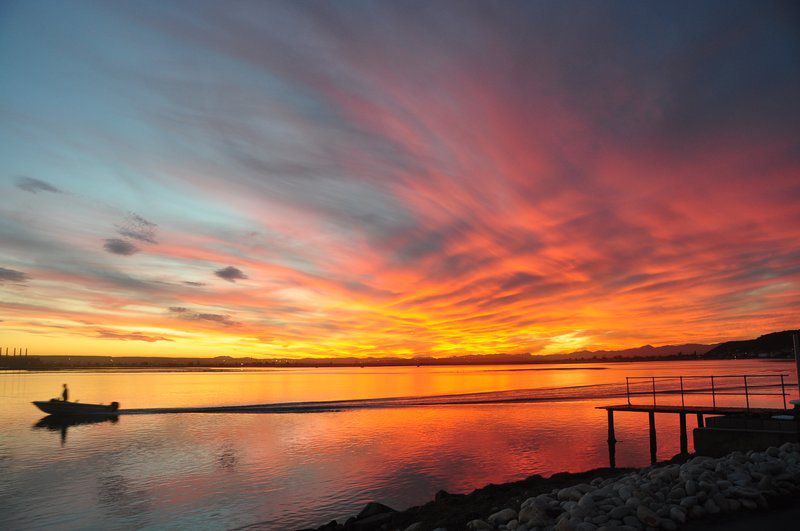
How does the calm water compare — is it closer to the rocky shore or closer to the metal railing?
the metal railing

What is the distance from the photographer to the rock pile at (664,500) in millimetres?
10281

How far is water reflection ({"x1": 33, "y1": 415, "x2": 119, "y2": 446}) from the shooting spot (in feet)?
160

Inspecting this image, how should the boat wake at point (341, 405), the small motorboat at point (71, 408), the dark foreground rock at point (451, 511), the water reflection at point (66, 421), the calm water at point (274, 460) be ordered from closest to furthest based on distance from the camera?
the dark foreground rock at point (451, 511)
the calm water at point (274, 460)
the water reflection at point (66, 421)
the small motorboat at point (71, 408)
the boat wake at point (341, 405)

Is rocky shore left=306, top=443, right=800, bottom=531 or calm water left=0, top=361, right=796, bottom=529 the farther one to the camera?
calm water left=0, top=361, right=796, bottom=529

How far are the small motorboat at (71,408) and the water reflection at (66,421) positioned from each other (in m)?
0.46

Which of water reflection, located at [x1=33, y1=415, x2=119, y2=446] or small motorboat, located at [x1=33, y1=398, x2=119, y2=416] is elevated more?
small motorboat, located at [x1=33, y1=398, x2=119, y2=416]

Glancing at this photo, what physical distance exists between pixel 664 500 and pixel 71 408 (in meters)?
63.7

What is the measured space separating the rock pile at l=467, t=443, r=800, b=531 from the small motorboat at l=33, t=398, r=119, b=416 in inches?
2293

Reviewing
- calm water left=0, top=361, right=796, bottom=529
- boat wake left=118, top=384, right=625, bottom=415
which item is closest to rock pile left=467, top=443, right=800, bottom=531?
calm water left=0, top=361, right=796, bottom=529

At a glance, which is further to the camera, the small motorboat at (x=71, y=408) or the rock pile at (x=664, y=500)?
the small motorboat at (x=71, y=408)

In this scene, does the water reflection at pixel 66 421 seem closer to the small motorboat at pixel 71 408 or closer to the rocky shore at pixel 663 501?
the small motorboat at pixel 71 408

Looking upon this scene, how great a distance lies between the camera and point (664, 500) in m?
11.4

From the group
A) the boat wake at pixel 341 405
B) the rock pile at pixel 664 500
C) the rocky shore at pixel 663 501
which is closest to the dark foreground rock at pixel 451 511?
the rocky shore at pixel 663 501

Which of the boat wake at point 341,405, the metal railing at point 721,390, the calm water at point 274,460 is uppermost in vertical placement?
the metal railing at point 721,390
